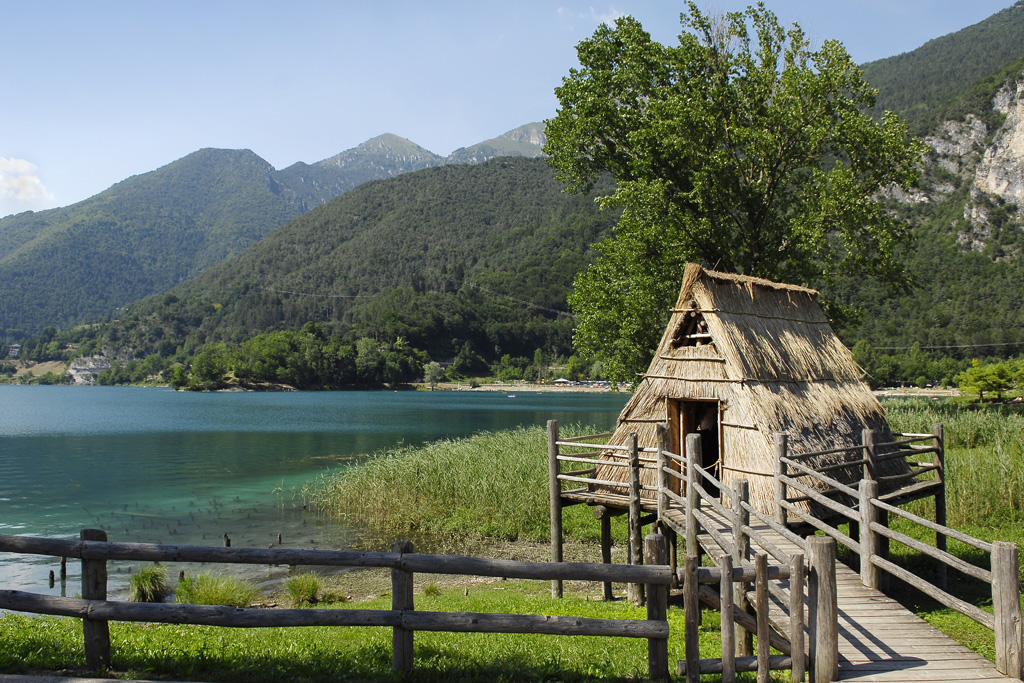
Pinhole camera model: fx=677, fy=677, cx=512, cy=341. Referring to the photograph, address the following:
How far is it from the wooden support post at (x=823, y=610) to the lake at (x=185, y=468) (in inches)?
505

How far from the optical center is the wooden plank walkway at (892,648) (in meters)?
5.52

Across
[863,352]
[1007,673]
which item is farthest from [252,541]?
[863,352]

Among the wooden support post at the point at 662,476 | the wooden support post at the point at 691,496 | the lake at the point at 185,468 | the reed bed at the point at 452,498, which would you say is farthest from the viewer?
the lake at the point at 185,468

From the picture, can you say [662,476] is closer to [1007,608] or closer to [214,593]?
[1007,608]

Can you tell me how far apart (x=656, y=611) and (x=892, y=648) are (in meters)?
2.43

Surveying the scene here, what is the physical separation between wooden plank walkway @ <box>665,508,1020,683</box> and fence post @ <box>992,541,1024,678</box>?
130mm

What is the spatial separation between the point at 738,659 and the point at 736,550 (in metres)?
1.48

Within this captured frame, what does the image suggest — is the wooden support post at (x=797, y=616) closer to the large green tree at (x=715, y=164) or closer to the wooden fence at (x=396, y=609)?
the wooden fence at (x=396, y=609)

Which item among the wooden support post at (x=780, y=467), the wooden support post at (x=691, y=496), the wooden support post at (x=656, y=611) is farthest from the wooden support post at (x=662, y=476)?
the wooden support post at (x=656, y=611)

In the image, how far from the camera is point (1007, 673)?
5.17m

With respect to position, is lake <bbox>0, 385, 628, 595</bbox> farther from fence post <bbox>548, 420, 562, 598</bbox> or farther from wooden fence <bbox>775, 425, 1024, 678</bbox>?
wooden fence <bbox>775, 425, 1024, 678</bbox>

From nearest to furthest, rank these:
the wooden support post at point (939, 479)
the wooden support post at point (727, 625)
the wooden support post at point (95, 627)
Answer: the wooden support post at point (727, 625)
the wooden support post at point (95, 627)
the wooden support post at point (939, 479)

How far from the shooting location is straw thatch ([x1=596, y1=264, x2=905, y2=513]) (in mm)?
11125

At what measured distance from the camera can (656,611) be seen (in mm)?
5363
